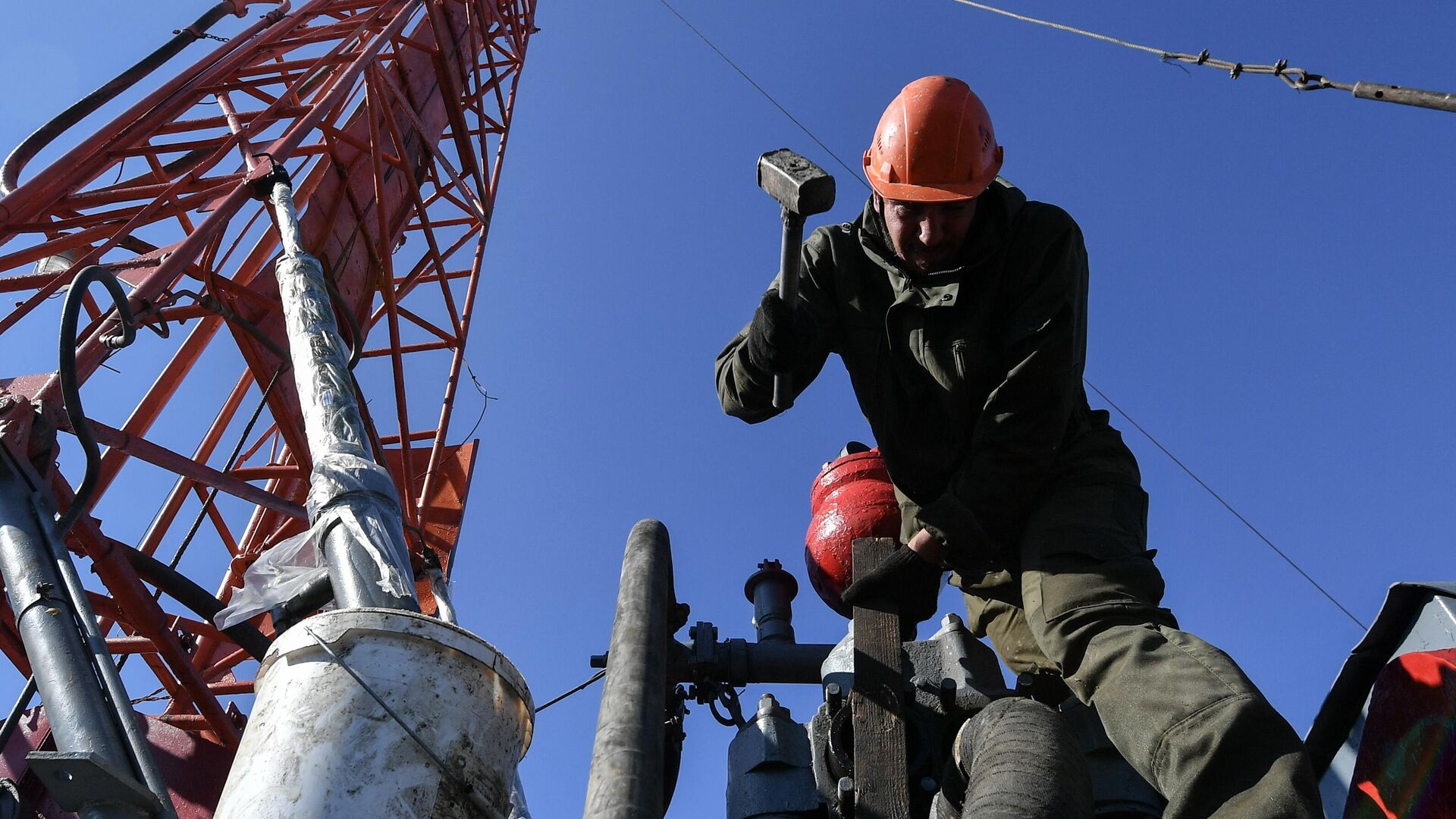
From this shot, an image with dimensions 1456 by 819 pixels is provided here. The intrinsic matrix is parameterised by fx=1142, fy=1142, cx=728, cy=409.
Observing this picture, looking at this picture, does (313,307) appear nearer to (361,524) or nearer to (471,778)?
(361,524)

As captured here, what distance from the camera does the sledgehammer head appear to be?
9.80ft

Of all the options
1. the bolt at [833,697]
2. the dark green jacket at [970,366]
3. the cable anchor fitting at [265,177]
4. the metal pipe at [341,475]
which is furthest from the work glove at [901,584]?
the cable anchor fitting at [265,177]

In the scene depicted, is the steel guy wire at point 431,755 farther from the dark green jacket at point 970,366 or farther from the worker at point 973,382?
the dark green jacket at point 970,366

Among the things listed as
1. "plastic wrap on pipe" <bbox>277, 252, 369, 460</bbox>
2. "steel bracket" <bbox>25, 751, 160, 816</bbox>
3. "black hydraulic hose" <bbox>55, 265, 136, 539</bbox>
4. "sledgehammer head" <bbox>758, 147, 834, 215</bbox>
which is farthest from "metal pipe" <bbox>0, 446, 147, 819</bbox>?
"sledgehammer head" <bbox>758, 147, 834, 215</bbox>

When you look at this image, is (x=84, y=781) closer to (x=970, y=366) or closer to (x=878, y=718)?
(x=878, y=718)

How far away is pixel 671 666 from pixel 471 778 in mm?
1961

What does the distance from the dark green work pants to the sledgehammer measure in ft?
3.23

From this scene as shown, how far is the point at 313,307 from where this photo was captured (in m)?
3.32

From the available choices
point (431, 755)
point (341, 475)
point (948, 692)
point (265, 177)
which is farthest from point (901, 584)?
point (265, 177)

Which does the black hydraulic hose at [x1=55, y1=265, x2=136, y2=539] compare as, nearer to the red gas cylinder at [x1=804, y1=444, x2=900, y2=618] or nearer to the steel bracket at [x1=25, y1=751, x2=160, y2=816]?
the steel bracket at [x1=25, y1=751, x2=160, y2=816]

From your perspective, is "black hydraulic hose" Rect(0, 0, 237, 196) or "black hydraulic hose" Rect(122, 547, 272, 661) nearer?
"black hydraulic hose" Rect(122, 547, 272, 661)

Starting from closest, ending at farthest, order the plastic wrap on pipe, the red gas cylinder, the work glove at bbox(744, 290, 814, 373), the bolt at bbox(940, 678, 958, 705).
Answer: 1. the plastic wrap on pipe
2. the bolt at bbox(940, 678, 958, 705)
3. the work glove at bbox(744, 290, 814, 373)
4. the red gas cylinder

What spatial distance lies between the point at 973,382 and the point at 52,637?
8.76 feet

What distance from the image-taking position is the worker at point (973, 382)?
3.05 m
